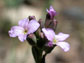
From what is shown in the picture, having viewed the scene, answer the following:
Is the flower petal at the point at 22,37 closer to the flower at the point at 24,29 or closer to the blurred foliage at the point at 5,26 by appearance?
the flower at the point at 24,29

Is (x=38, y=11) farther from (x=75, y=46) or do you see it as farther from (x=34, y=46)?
(x=34, y=46)

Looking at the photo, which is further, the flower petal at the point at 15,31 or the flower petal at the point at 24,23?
the flower petal at the point at 24,23

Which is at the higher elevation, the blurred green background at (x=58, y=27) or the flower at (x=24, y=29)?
the flower at (x=24, y=29)

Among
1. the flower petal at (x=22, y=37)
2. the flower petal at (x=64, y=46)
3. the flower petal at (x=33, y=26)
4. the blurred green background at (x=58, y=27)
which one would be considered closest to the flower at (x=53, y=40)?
the flower petal at (x=64, y=46)

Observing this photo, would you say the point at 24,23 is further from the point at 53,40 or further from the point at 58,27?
the point at 58,27

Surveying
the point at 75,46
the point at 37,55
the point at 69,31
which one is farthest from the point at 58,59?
the point at 37,55

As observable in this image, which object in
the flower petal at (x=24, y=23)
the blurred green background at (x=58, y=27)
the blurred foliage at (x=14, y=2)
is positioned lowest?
the blurred green background at (x=58, y=27)

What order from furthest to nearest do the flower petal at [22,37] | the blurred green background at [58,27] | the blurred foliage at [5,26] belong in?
the blurred foliage at [5,26] → the blurred green background at [58,27] → the flower petal at [22,37]

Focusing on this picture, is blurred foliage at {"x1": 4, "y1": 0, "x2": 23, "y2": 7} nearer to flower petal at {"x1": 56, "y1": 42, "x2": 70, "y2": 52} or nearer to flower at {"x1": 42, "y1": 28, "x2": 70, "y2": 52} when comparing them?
flower at {"x1": 42, "y1": 28, "x2": 70, "y2": 52}
